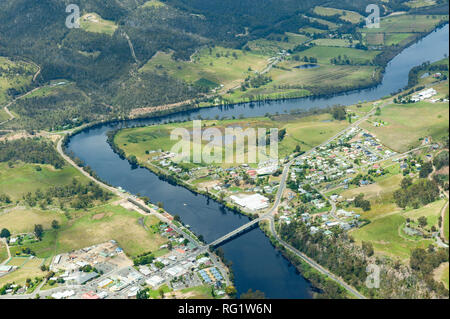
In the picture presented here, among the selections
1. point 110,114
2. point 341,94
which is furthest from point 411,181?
point 110,114

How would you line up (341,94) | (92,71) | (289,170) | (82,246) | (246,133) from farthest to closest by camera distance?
(92,71), (341,94), (246,133), (289,170), (82,246)

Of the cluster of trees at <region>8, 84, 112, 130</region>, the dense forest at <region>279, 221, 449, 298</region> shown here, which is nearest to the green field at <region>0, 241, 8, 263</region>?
the dense forest at <region>279, 221, 449, 298</region>

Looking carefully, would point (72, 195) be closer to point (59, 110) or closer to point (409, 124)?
point (59, 110)

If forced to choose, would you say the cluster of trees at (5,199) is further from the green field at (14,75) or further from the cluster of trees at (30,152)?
the green field at (14,75)

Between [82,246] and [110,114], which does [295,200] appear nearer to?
[82,246]

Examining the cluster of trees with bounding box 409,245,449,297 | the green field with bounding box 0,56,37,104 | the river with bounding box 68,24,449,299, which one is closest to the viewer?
the cluster of trees with bounding box 409,245,449,297

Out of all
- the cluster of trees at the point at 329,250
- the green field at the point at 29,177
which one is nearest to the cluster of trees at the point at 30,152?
the green field at the point at 29,177

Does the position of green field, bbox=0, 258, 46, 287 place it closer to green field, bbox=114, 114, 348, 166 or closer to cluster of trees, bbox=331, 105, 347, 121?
green field, bbox=114, 114, 348, 166
